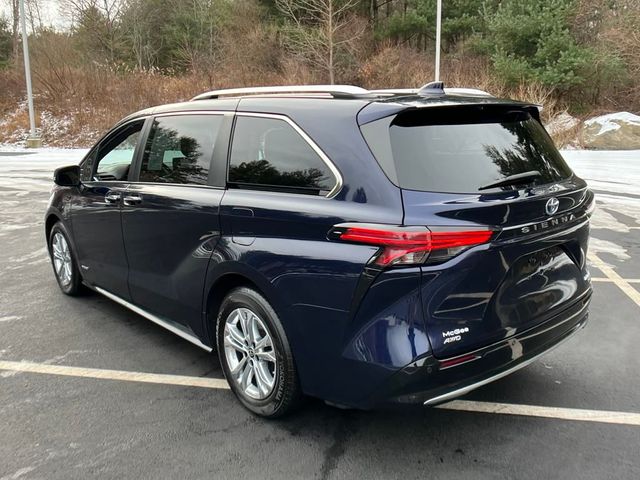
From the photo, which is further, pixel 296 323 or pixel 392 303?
pixel 296 323

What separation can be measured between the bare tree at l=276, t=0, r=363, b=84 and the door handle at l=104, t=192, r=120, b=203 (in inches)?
888

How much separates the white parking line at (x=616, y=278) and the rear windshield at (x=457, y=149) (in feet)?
8.42

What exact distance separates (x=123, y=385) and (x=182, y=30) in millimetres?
35069

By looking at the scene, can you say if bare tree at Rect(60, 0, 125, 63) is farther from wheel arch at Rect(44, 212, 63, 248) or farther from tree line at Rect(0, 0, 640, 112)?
wheel arch at Rect(44, 212, 63, 248)

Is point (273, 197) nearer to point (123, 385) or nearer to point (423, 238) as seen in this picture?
point (423, 238)

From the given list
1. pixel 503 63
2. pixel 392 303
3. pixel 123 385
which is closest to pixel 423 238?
pixel 392 303

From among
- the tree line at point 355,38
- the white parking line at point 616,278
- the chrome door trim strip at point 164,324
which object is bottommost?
the white parking line at point 616,278

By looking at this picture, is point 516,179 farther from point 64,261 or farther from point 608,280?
point 64,261

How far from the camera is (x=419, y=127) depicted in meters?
2.78

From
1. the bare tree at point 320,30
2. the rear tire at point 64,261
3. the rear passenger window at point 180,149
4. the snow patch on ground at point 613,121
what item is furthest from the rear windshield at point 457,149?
the bare tree at point 320,30

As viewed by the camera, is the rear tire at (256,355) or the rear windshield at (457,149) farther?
the rear tire at (256,355)

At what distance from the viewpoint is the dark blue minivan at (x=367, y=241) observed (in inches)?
98.3

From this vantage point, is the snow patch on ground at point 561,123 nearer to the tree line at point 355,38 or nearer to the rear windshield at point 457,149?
the tree line at point 355,38

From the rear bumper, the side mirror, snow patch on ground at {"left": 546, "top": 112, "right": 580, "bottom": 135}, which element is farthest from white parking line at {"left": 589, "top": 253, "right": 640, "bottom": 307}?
snow patch on ground at {"left": 546, "top": 112, "right": 580, "bottom": 135}
